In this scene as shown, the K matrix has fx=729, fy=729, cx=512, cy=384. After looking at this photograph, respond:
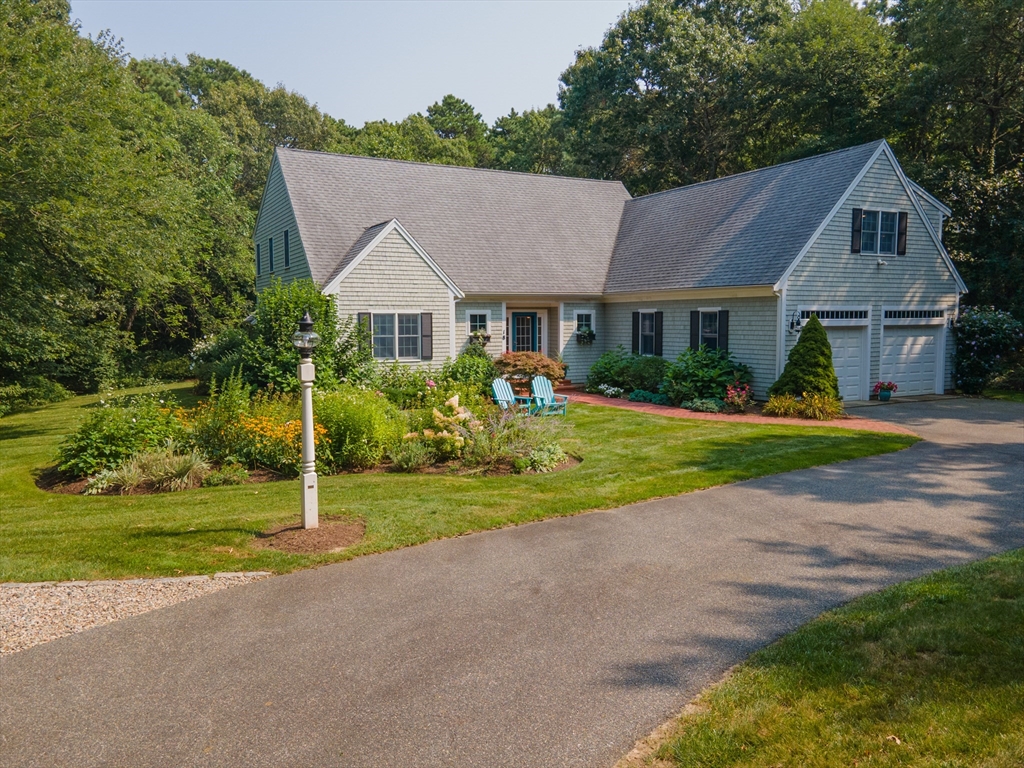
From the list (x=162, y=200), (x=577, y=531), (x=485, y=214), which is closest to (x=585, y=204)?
(x=485, y=214)

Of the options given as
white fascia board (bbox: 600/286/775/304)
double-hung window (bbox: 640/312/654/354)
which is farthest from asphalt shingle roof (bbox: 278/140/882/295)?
double-hung window (bbox: 640/312/654/354)

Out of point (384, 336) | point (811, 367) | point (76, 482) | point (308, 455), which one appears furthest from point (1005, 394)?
point (76, 482)

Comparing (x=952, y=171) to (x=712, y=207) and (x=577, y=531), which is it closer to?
(x=712, y=207)

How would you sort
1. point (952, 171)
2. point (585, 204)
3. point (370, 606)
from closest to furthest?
point (370, 606), point (952, 171), point (585, 204)

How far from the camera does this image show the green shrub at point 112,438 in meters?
11.3

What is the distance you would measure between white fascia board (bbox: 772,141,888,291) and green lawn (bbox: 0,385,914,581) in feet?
17.1

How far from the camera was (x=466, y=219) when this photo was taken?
1001 inches

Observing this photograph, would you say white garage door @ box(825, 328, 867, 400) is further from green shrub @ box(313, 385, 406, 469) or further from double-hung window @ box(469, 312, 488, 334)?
green shrub @ box(313, 385, 406, 469)

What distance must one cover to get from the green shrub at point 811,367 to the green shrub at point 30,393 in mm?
23290

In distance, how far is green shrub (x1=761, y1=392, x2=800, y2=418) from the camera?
17828 millimetres

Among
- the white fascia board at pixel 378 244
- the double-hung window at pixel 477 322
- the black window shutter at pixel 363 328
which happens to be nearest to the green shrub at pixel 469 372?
the black window shutter at pixel 363 328

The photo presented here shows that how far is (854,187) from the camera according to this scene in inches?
779

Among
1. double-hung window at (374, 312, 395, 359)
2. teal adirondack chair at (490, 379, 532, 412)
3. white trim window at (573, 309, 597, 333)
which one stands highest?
white trim window at (573, 309, 597, 333)

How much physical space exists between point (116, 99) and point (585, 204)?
659 inches
